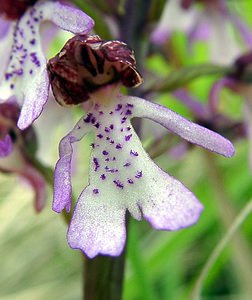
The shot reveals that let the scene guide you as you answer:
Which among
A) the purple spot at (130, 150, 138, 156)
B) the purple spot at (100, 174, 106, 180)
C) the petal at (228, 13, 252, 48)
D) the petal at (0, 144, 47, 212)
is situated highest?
the purple spot at (130, 150, 138, 156)

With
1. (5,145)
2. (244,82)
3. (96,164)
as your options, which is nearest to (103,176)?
(96,164)

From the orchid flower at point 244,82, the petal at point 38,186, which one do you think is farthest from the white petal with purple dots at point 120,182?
the orchid flower at point 244,82

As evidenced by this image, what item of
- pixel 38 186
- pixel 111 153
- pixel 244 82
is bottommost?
pixel 38 186

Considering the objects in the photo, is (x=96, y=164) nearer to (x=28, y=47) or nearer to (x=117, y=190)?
(x=117, y=190)

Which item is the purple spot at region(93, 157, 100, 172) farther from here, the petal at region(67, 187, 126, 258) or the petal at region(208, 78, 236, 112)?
the petal at region(208, 78, 236, 112)

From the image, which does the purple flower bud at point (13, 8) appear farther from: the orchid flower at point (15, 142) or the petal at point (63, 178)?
the petal at point (63, 178)

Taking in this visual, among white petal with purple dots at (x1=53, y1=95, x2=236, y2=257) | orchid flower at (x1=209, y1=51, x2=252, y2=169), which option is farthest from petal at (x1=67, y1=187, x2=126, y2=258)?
orchid flower at (x1=209, y1=51, x2=252, y2=169)

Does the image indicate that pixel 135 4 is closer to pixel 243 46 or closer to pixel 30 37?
pixel 30 37
